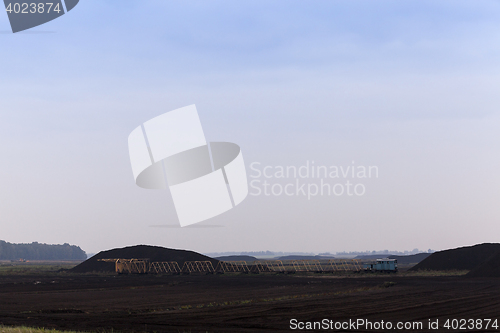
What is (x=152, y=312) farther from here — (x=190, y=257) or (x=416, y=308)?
(x=190, y=257)

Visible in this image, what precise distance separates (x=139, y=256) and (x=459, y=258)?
231 feet

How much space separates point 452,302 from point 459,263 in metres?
69.9

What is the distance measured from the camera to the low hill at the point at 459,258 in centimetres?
9456

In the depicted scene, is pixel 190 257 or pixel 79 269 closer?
pixel 79 269

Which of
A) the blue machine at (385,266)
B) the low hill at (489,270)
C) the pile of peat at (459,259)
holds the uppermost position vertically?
the low hill at (489,270)

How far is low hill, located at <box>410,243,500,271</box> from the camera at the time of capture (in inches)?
3723

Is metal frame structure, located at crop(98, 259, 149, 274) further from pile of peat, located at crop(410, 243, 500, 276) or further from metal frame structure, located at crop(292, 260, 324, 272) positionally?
pile of peat, located at crop(410, 243, 500, 276)

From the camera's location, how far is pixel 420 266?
97000 millimetres

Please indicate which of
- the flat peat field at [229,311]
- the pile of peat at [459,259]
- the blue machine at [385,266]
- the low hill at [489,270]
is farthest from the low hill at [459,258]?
the flat peat field at [229,311]

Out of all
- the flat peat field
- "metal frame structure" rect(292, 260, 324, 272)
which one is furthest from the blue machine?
the flat peat field

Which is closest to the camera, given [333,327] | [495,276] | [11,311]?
[333,327]

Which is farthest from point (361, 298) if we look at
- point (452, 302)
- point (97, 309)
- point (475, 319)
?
point (97, 309)

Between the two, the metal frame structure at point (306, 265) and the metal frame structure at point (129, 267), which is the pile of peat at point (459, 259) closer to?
the metal frame structure at point (306, 265)

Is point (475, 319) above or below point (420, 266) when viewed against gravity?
above
